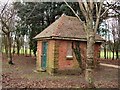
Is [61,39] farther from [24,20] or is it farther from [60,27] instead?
[24,20]

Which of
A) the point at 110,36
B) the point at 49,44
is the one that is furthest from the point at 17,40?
the point at 49,44

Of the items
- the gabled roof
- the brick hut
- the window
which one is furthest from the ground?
the gabled roof

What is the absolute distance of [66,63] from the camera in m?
17.8

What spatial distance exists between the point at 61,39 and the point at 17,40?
24.8m

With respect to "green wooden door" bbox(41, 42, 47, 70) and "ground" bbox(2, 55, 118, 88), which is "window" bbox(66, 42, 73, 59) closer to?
"ground" bbox(2, 55, 118, 88)

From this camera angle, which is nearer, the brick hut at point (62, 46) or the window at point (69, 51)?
the brick hut at point (62, 46)

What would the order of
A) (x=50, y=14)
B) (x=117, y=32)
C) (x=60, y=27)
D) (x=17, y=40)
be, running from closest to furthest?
(x=60, y=27) → (x=50, y=14) → (x=117, y=32) → (x=17, y=40)

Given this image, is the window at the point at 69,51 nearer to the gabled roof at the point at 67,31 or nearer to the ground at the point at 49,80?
the gabled roof at the point at 67,31

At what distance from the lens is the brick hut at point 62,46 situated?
17.4m

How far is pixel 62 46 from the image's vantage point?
17641mm

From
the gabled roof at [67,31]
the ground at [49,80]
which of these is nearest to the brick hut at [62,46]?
the gabled roof at [67,31]

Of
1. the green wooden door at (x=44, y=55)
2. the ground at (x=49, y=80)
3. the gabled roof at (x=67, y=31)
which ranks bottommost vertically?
the ground at (x=49, y=80)

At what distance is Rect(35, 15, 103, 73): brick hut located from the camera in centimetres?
1738

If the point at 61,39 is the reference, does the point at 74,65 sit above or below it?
below
